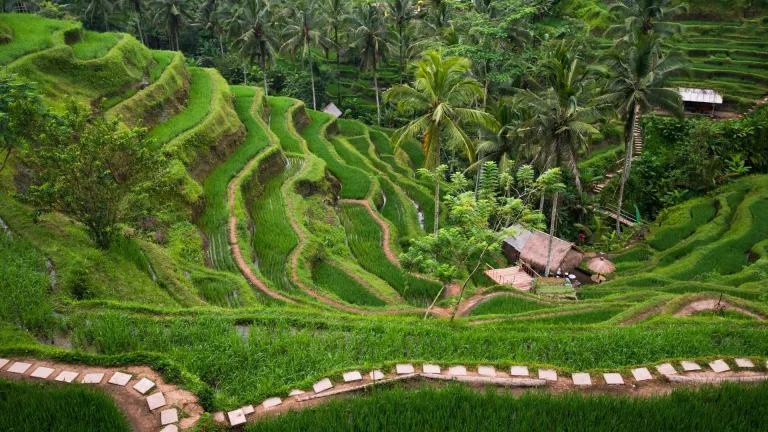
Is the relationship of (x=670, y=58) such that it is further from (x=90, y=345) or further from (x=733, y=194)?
(x=90, y=345)

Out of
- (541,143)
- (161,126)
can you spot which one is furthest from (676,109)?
(161,126)

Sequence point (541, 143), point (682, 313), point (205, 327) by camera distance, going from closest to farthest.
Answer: point (205, 327)
point (682, 313)
point (541, 143)

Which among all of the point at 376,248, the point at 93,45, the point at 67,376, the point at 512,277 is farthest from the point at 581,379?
the point at 93,45

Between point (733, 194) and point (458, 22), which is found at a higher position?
point (458, 22)

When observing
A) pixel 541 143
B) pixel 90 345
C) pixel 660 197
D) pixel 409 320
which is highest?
pixel 541 143

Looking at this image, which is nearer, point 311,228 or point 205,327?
point 205,327

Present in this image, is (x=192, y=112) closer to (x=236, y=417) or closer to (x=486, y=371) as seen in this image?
(x=236, y=417)
